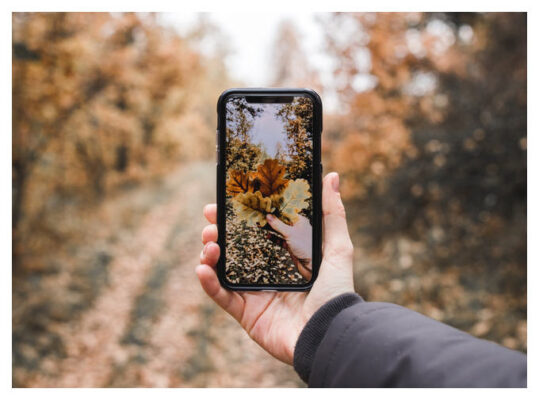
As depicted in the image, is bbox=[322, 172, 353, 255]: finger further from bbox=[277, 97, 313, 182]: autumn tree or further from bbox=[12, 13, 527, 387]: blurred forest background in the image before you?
bbox=[12, 13, 527, 387]: blurred forest background

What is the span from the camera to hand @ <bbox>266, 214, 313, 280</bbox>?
70.2 inches

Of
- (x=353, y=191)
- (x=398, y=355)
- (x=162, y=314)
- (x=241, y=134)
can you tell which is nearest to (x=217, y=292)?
(x=241, y=134)

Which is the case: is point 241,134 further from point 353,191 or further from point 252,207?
point 353,191

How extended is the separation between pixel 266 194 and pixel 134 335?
4.21 metres

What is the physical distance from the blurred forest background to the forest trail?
2 cm

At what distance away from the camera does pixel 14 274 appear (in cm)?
476

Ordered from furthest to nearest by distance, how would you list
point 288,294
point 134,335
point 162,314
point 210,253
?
point 162,314, point 134,335, point 288,294, point 210,253

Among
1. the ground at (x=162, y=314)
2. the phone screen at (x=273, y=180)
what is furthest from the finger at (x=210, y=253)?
the ground at (x=162, y=314)

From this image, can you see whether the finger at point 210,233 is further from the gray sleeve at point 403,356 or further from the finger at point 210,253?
the gray sleeve at point 403,356

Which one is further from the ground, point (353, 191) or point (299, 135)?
point (299, 135)

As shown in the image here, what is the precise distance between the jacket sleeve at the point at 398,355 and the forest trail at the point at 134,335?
3186 mm

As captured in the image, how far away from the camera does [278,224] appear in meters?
1.79

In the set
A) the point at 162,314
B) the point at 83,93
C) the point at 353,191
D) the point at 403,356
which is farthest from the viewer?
the point at 83,93

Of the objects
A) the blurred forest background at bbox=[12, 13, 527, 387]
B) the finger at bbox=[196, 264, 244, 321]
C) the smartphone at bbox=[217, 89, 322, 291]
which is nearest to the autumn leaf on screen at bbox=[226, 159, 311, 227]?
the smartphone at bbox=[217, 89, 322, 291]
